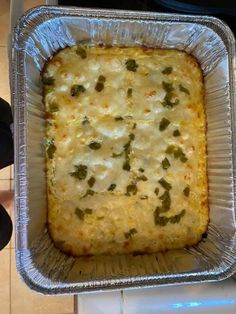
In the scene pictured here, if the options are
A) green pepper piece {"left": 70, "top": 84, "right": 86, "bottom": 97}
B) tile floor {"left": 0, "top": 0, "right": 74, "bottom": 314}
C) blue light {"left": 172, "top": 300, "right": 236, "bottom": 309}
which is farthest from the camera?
tile floor {"left": 0, "top": 0, "right": 74, "bottom": 314}

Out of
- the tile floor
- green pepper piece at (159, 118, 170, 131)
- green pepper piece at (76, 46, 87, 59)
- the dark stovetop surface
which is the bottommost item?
the tile floor

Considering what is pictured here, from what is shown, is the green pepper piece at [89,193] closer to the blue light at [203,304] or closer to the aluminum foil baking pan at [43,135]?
the aluminum foil baking pan at [43,135]

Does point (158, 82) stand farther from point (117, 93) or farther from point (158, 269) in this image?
point (158, 269)

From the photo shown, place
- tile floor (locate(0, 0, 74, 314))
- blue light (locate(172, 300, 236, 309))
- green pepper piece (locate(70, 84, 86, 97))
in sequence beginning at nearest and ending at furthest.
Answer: blue light (locate(172, 300, 236, 309))
green pepper piece (locate(70, 84, 86, 97))
tile floor (locate(0, 0, 74, 314))

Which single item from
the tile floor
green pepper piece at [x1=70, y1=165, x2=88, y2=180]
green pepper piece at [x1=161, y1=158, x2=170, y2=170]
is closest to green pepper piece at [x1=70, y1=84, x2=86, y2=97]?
green pepper piece at [x1=70, y1=165, x2=88, y2=180]

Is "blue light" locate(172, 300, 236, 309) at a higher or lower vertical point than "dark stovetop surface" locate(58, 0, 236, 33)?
lower

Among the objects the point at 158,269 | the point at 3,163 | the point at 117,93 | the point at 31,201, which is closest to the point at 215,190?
the point at 158,269

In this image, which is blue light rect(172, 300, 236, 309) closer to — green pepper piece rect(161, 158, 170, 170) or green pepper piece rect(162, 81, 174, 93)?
green pepper piece rect(161, 158, 170, 170)

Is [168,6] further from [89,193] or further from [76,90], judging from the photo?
[89,193]
